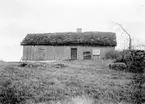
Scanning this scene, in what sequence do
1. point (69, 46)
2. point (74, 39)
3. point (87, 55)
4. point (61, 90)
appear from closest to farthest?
point (61, 90) → point (87, 55) → point (69, 46) → point (74, 39)

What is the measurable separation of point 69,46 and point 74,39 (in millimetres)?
1283

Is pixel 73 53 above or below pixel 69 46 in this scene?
below

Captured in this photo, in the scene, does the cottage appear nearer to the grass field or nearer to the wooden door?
the wooden door

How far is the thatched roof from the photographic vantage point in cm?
2869

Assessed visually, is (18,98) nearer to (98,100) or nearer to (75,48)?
(98,100)

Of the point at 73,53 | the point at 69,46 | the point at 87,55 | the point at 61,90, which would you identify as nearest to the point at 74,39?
the point at 69,46

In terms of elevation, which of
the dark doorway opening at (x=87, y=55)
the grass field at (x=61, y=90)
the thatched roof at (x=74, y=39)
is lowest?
the grass field at (x=61, y=90)

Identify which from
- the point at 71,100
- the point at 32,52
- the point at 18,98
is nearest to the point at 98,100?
the point at 71,100

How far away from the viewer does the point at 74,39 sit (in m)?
29.6

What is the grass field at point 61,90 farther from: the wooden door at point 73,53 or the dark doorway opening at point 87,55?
the wooden door at point 73,53

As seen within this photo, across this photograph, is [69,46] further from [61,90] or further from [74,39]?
[61,90]

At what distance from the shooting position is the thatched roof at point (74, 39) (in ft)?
94.1

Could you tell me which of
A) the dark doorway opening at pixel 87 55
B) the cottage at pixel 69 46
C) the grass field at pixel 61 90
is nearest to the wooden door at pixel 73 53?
the cottage at pixel 69 46

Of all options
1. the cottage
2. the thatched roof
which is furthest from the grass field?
the thatched roof
